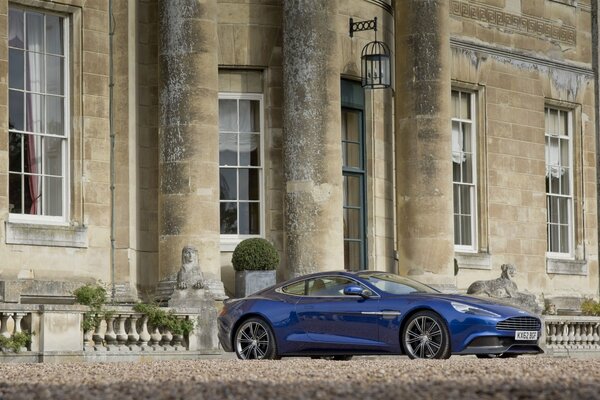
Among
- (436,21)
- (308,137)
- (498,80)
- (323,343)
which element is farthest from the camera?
(498,80)

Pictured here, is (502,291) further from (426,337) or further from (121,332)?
(121,332)

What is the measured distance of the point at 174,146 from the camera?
23953 millimetres

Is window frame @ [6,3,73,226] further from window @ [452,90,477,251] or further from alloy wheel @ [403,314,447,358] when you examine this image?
window @ [452,90,477,251]

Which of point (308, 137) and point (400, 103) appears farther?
point (400, 103)

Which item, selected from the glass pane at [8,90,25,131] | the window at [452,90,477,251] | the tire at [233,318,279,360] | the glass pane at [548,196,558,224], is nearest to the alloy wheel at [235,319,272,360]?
the tire at [233,318,279,360]

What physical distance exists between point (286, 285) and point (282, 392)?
8.38m

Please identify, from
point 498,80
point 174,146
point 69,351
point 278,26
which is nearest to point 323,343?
point 69,351

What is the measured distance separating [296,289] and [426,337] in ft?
6.39

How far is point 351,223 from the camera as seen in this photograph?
27312 millimetres

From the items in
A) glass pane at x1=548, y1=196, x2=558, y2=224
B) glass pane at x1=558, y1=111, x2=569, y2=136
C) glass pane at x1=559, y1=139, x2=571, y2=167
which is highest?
glass pane at x1=558, y1=111, x2=569, y2=136

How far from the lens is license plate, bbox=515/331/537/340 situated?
18.0m

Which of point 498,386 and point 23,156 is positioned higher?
point 23,156

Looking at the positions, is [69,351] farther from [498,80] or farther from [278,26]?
[498,80]

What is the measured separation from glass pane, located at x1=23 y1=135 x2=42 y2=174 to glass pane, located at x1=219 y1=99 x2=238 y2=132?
344 centimetres
